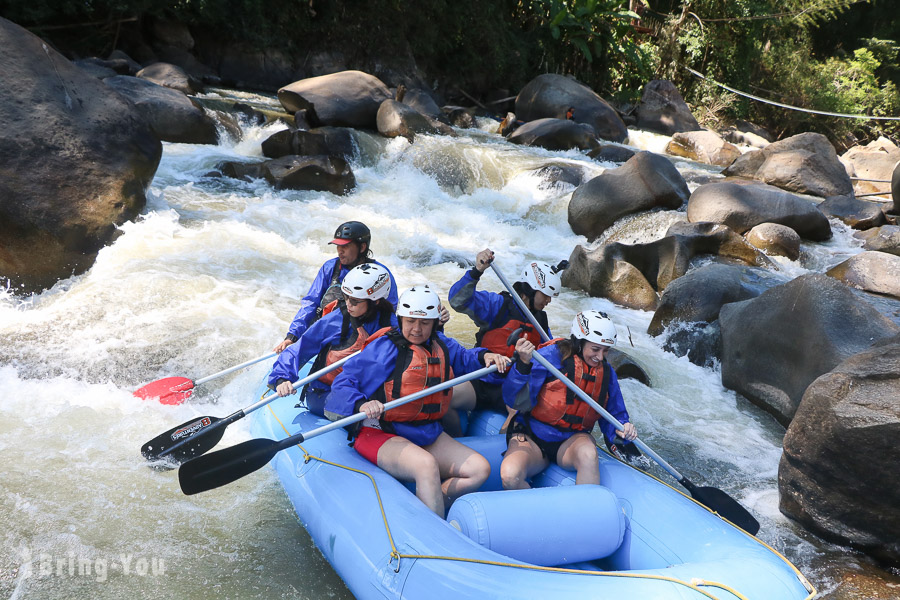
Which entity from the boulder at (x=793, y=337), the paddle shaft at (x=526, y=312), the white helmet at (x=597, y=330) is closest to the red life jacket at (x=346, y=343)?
the paddle shaft at (x=526, y=312)

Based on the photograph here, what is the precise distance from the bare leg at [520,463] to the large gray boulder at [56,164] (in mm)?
4381

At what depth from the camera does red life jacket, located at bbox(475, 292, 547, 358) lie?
3990 mm

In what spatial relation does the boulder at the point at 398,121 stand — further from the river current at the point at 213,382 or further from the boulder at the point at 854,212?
the boulder at the point at 854,212

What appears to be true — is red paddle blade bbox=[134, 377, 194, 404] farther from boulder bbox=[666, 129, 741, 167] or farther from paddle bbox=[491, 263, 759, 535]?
boulder bbox=[666, 129, 741, 167]

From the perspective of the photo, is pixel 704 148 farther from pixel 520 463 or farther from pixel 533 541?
pixel 533 541

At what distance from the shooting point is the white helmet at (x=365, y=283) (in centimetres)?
349

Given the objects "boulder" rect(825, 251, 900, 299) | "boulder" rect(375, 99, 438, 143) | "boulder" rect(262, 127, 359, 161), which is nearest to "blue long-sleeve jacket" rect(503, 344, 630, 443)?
"boulder" rect(825, 251, 900, 299)

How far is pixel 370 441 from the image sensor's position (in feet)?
10.6

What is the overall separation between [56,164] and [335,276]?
118 inches

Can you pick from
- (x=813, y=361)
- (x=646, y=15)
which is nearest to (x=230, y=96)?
(x=813, y=361)

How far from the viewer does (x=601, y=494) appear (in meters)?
2.87

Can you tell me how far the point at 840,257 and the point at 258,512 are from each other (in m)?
7.30

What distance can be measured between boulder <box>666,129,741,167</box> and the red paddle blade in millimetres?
12481

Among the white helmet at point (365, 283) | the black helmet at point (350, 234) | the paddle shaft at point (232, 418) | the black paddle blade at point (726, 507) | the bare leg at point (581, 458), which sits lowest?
the paddle shaft at point (232, 418)
